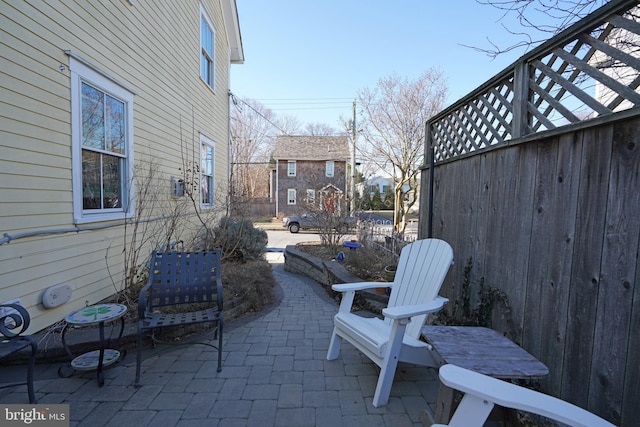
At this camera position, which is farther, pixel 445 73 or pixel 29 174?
pixel 445 73

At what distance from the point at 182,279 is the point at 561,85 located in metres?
3.10

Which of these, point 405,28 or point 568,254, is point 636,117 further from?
point 405,28

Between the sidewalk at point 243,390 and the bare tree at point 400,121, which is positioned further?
the bare tree at point 400,121

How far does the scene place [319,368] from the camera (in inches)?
101

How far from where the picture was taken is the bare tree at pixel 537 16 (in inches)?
89.3

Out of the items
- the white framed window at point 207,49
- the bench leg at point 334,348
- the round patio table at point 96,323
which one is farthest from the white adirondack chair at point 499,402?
the white framed window at point 207,49

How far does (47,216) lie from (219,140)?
5627mm

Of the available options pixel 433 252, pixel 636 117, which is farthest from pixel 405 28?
pixel 636 117

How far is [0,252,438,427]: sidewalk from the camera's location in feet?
6.43

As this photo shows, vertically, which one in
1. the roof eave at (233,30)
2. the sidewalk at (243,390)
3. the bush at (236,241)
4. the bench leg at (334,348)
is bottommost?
the sidewalk at (243,390)

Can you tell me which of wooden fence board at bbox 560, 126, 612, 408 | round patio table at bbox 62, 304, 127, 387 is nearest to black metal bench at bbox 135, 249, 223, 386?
round patio table at bbox 62, 304, 127, 387

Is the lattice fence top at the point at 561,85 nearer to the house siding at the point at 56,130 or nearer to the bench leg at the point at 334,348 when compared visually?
the bench leg at the point at 334,348

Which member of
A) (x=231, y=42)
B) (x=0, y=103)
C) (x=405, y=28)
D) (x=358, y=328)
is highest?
(x=231, y=42)

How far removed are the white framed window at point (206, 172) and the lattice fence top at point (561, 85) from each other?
17.3 ft
